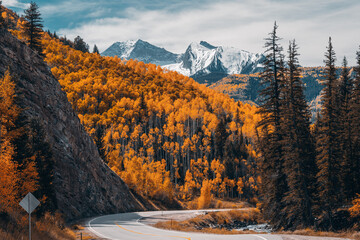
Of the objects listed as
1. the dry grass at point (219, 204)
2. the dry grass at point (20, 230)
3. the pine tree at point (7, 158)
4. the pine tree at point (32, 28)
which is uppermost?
the pine tree at point (32, 28)

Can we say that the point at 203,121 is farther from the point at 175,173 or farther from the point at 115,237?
the point at 115,237

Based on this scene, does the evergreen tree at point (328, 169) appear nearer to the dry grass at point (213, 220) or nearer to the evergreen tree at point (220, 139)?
the dry grass at point (213, 220)

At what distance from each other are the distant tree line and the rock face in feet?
79.3

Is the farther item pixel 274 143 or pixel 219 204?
pixel 219 204

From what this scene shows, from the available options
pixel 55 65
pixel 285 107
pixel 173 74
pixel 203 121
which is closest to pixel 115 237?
pixel 285 107

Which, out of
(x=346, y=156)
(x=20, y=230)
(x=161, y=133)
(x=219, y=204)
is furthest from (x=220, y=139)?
(x=20, y=230)

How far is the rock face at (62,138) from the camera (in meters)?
38.0

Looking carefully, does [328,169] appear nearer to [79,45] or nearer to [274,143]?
[274,143]

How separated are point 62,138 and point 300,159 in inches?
1177

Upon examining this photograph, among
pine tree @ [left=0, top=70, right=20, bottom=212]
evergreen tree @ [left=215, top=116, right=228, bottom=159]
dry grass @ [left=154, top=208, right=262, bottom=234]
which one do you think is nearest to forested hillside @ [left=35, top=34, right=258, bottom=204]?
evergreen tree @ [left=215, top=116, right=228, bottom=159]

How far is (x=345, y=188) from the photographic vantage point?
33.2 meters

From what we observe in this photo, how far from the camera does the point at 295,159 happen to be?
28109 mm

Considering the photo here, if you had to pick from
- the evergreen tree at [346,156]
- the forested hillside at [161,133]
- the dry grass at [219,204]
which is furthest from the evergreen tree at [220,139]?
the evergreen tree at [346,156]

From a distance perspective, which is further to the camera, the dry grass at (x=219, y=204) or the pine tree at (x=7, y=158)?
the dry grass at (x=219, y=204)
